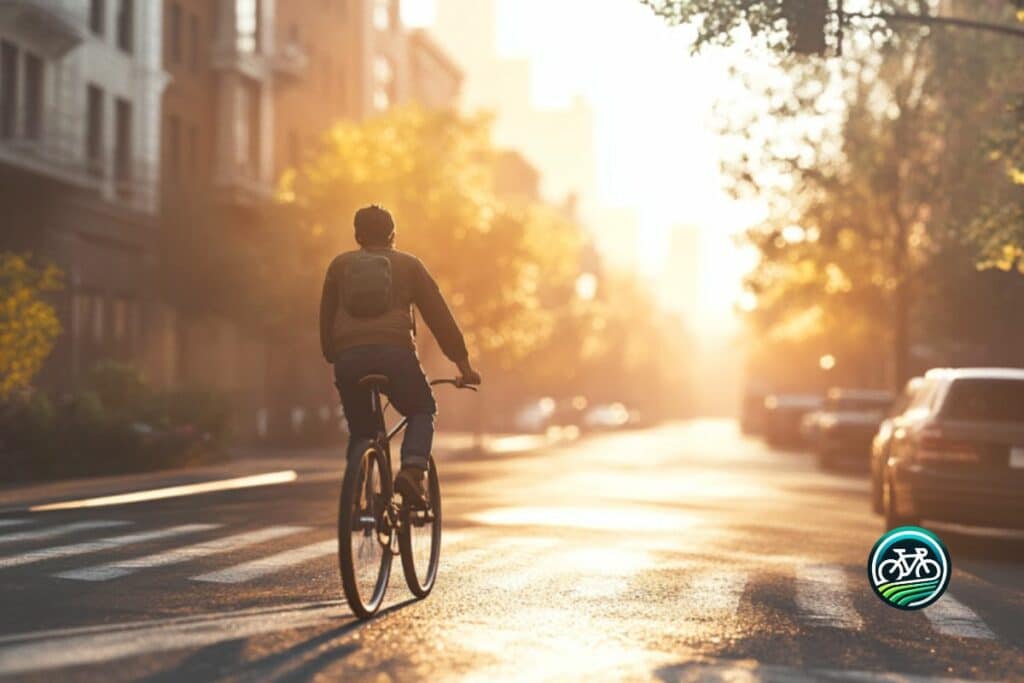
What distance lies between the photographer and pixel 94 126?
35594 mm

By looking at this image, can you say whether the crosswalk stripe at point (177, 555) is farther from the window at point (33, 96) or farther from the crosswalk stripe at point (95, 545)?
the window at point (33, 96)

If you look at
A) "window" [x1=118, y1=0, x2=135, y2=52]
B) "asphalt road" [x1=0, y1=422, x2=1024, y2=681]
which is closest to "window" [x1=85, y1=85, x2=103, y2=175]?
"window" [x1=118, y1=0, x2=135, y2=52]

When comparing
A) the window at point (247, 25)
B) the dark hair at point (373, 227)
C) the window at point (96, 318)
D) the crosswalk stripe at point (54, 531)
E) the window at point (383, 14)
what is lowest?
the crosswalk stripe at point (54, 531)

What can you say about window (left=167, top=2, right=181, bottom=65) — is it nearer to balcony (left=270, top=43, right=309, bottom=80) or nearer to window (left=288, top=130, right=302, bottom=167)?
balcony (left=270, top=43, right=309, bottom=80)

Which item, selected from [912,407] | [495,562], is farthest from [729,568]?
[912,407]

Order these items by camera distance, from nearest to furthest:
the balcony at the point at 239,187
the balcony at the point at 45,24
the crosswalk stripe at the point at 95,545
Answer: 1. the crosswalk stripe at the point at 95,545
2. the balcony at the point at 45,24
3. the balcony at the point at 239,187

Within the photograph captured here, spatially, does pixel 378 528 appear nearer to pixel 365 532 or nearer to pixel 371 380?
pixel 365 532

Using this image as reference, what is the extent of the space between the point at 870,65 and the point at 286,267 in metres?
14.4

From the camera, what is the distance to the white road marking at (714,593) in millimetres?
9008

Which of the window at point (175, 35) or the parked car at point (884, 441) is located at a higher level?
the window at point (175, 35)

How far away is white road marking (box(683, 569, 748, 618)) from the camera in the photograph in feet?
29.6

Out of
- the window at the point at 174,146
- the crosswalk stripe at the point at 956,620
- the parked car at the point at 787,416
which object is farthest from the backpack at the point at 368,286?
the parked car at the point at 787,416

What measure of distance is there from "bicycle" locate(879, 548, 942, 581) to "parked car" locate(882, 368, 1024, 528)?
397 cm

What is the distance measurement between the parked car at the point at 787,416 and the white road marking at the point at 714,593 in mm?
42011
